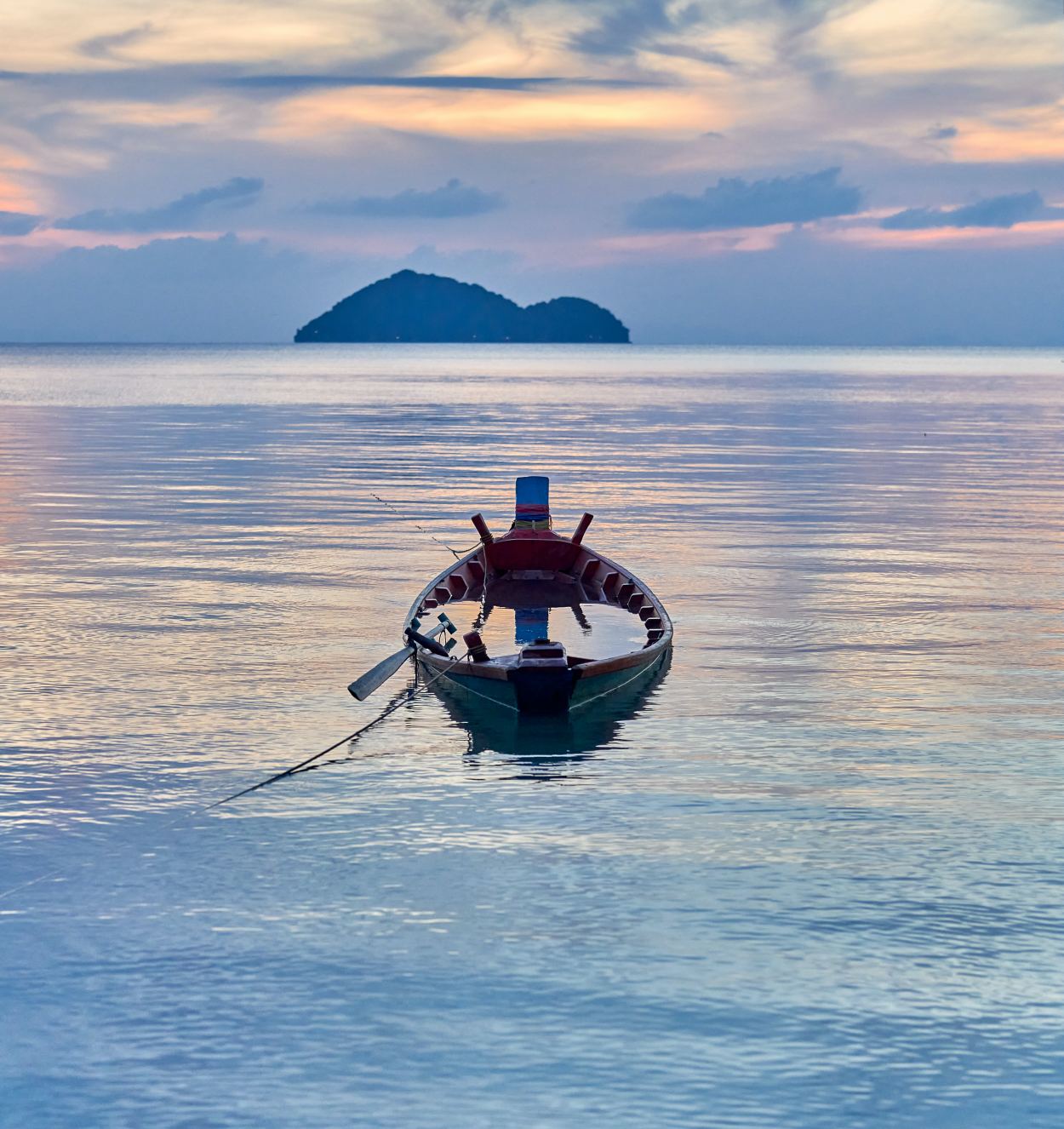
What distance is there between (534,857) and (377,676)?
5532 mm

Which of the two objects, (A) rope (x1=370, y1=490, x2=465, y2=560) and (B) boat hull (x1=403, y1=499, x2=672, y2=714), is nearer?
(B) boat hull (x1=403, y1=499, x2=672, y2=714)

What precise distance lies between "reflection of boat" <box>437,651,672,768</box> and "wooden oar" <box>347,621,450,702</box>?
2.18ft

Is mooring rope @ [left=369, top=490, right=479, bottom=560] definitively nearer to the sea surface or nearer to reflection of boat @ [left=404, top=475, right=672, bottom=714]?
the sea surface

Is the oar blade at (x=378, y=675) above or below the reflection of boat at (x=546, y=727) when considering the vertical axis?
above

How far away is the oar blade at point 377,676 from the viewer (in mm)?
16828

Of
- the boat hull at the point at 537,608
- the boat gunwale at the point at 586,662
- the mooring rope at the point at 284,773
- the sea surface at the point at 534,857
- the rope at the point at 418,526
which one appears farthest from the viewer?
the rope at the point at 418,526

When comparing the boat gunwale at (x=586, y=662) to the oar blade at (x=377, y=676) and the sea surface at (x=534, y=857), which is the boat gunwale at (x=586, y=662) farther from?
the sea surface at (x=534, y=857)

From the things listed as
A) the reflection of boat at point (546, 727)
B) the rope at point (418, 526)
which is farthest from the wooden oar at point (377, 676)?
the rope at point (418, 526)

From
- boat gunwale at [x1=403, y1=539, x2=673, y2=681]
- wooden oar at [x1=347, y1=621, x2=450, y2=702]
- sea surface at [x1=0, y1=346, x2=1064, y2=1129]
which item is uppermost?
boat gunwale at [x1=403, y1=539, x2=673, y2=681]

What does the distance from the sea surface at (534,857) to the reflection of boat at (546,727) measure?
0.08 m

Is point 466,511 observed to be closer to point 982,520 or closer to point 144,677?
point 982,520

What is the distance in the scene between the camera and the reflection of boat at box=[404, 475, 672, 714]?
663 inches

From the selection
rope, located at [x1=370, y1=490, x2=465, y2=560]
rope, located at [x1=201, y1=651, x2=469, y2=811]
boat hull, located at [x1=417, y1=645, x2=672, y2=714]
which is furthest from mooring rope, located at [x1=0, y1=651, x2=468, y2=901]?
rope, located at [x1=370, y1=490, x2=465, y2=560]

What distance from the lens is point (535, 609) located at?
84.5 feet
